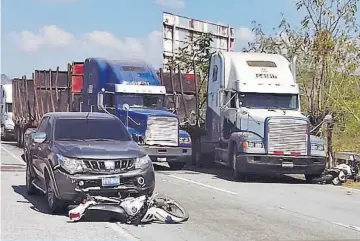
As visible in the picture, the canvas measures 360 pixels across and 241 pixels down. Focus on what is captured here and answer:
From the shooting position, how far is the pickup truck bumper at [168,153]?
23.2 meters

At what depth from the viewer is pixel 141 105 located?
2467 cm

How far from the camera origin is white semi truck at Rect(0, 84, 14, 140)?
1746 inches

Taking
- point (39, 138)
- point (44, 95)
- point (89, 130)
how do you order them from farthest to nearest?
point (44, 95) → point (89, 130) → point (39, 138)

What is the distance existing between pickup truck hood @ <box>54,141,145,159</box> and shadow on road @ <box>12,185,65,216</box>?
1270 millimetres

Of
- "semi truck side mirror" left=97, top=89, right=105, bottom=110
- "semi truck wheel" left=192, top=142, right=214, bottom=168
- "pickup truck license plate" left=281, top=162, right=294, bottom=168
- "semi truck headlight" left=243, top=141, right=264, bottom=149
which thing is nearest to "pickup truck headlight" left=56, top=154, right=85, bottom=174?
"semi truck headlight" left=243, top=141, right=264, bottom=149

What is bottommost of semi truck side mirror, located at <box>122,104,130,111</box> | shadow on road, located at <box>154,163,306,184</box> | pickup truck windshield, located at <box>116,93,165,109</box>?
shadow on road, located at <box>154,163,306,184</box>

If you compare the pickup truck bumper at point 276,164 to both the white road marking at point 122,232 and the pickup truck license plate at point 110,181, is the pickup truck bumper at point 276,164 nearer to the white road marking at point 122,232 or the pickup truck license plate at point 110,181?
the pickup truck license plate at point 110,181

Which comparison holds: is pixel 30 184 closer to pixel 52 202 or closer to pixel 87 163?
pixel 52 202

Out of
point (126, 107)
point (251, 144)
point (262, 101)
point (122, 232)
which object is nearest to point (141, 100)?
point (126, 107)

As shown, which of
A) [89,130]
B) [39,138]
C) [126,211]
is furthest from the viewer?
[89,130]

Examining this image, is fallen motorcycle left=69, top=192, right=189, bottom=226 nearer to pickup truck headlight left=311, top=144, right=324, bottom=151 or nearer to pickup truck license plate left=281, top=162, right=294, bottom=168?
pickup truck license plate left=281, top=162, right=294, bottom=168

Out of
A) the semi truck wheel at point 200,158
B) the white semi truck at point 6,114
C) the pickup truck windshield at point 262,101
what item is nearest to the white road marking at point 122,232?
the pickup truck windshield at point 262,101

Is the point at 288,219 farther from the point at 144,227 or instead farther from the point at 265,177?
the point at 265,177

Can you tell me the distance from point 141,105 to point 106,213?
12.9 meters
